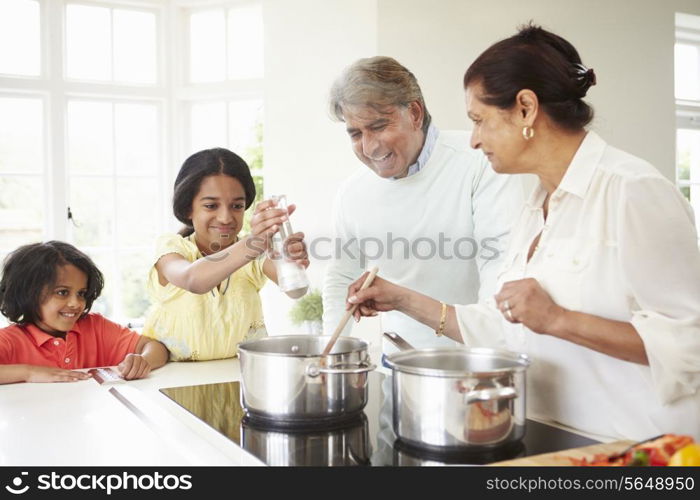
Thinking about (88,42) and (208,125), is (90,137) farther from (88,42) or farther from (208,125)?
(208,125)

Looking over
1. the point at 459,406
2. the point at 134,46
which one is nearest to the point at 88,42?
the point at 134,46

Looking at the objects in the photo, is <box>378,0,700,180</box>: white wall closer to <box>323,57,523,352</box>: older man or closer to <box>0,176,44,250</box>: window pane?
<box>323,57,523,352</box>: older man

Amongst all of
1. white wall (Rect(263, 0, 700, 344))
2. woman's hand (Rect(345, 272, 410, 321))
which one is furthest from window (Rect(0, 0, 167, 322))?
woman's hand (Rect(345, 272, 410, 321))

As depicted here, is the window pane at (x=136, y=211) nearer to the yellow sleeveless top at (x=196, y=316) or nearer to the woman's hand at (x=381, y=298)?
the yellow sleeveless top at (x=196, y=316)

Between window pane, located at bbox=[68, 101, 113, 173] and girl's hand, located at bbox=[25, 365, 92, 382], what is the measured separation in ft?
8.81

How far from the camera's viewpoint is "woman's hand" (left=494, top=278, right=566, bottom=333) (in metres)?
1.16

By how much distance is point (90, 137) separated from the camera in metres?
4.15

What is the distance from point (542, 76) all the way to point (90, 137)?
3.40 metres

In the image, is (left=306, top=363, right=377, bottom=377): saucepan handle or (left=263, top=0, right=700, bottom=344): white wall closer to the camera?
(left=306, top=363, right=377, bottom=377): saucepan handle

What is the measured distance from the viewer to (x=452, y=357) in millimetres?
1202

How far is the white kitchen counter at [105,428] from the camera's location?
1092mm
